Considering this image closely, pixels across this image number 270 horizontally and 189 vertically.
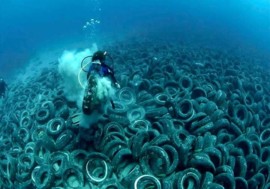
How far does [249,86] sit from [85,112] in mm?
8270

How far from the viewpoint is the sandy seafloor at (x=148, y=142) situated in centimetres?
702

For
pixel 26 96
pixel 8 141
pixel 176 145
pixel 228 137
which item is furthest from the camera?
pixel 26 96

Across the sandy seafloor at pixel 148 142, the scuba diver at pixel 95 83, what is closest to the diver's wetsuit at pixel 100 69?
the scuba diver at pixel 95 83

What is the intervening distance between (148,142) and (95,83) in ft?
7.10

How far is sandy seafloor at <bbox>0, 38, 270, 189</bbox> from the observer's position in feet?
23.0

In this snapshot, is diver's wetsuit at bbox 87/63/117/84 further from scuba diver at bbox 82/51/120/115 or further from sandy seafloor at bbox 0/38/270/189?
sandy seafloor at bbox 0/38/270/189

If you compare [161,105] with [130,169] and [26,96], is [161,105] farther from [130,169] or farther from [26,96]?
[26,96]

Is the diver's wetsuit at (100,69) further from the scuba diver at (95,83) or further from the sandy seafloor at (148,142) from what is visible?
the sandy seafloor at (148,142)

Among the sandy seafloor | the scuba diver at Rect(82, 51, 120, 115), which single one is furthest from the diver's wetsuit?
the sandy seafloor

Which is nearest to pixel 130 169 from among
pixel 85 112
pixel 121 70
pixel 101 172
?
pixel 101 172

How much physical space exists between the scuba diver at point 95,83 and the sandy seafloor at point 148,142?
1001 mm

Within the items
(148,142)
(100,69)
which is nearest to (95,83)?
(100,69)

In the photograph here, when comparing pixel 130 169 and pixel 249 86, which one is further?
pixel 249 86

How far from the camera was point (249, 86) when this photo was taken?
12484 mm
